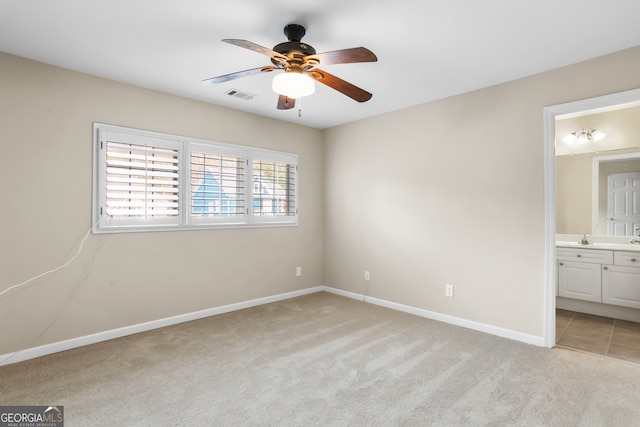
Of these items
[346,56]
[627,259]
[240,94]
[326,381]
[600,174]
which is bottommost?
[326,381]

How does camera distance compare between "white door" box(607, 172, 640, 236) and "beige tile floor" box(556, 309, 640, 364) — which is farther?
"white door" box(607, 172, 640, 236)

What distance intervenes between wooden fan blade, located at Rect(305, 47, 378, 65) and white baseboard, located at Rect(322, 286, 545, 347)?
2.77 m

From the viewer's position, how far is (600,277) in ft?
12.4

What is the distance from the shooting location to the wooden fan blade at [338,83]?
2.28m

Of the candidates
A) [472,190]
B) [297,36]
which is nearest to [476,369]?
[472,190]

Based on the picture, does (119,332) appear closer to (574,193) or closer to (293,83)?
(293,83)

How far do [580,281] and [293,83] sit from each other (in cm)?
408

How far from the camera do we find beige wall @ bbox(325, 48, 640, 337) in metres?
2.97

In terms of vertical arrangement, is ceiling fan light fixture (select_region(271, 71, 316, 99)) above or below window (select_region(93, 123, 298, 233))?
above

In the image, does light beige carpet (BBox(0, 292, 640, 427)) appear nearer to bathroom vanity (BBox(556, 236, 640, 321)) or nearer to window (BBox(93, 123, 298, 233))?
window (BBox(93, 123, 298, 233))

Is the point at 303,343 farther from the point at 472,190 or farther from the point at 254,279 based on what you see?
the point at 472,190

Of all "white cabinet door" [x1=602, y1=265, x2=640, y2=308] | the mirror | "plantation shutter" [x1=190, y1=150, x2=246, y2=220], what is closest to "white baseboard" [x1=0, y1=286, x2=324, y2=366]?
"plantation shutter" [x1=190, y1=150, x2=246, y2=220]

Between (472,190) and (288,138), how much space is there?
245 cm

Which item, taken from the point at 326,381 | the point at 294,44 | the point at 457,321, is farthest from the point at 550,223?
the point at 294,44
